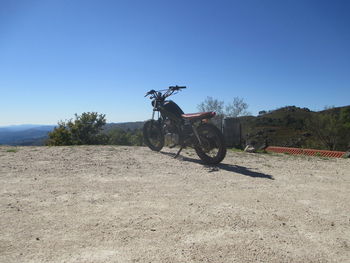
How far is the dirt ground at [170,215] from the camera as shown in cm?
200

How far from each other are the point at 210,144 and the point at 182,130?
1.01 m

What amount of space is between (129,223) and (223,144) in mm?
3681

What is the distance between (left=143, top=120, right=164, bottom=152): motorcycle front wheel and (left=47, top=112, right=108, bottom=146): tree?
76.1 ft

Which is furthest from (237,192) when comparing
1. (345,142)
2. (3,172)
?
(345,142)

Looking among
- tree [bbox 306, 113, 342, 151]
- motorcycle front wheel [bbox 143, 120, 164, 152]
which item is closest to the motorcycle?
motorcycle front wheel [bbox 143, 120, 164, 152]

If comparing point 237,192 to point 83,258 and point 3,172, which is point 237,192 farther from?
point 3,172

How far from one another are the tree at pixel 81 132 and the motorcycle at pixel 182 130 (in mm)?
23563

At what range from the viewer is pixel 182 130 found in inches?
260

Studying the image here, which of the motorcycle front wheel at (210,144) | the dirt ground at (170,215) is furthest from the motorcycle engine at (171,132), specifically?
the dirt ground at (170,215)

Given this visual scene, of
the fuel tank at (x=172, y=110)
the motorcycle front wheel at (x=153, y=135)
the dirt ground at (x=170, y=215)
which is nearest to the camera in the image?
the dirt ground at (x=170, y=215)

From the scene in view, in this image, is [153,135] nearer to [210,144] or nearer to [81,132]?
[210,144]

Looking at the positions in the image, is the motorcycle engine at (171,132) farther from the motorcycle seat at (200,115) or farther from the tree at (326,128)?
the tree at (326,128)

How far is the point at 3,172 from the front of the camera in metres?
4.54

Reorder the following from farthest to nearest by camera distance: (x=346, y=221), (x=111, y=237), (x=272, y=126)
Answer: (x=272, y=126)
(x=346, y=221)
(x=111, y=237)
